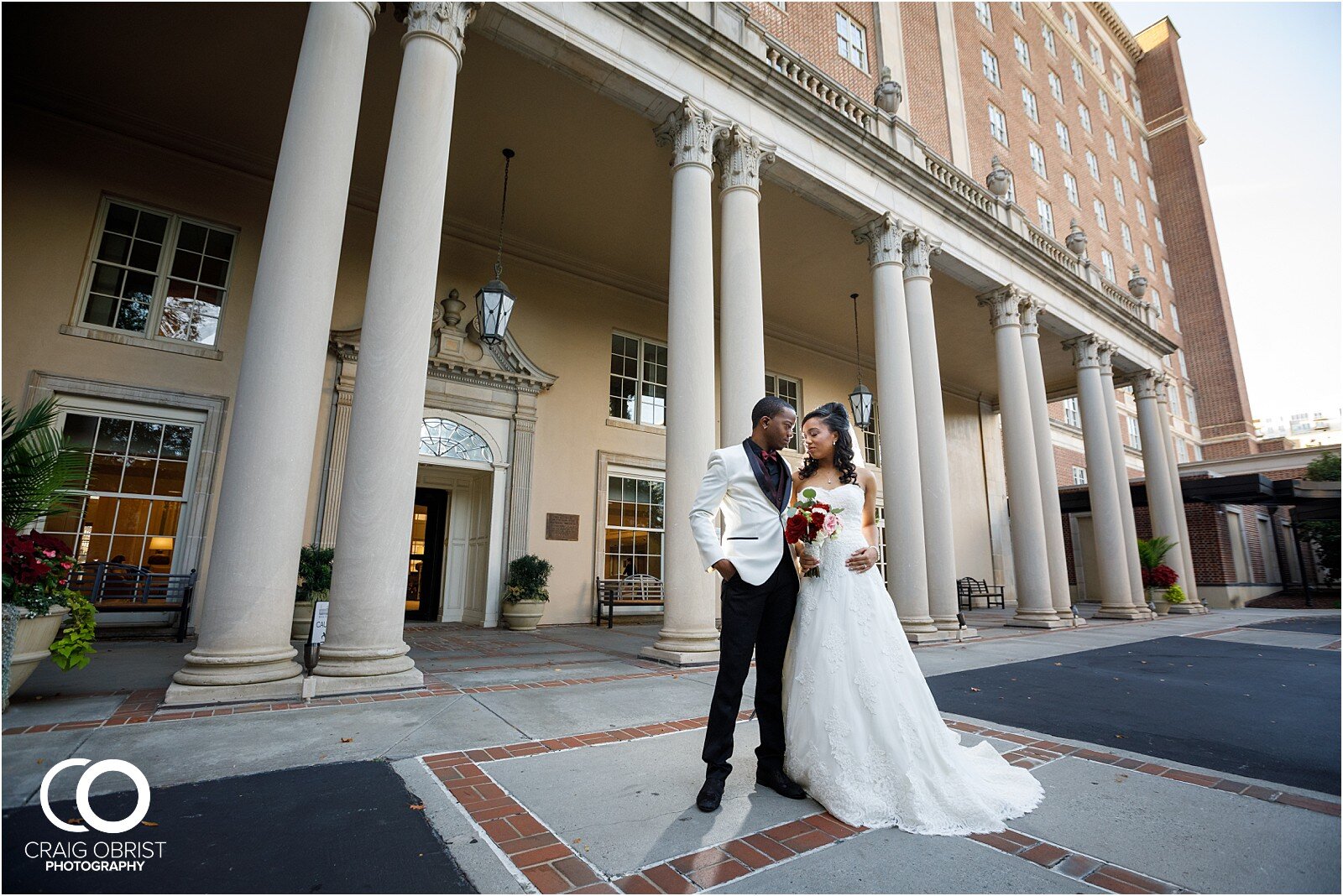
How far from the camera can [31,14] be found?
7648mm

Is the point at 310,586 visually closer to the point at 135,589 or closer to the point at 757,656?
the point at 135,589

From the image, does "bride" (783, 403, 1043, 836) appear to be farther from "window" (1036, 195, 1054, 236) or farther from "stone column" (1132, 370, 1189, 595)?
"window" (1036, 195, 1054, 236)

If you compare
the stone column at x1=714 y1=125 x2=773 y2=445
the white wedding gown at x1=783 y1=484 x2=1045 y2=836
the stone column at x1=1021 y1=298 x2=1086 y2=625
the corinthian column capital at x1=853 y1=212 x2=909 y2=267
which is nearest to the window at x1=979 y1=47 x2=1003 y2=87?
the stone column at x1=1021 y1=298 x2=1086 y2=625

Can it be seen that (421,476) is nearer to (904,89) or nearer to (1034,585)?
(1034,585)

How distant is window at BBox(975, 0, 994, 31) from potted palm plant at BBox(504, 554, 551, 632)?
20.5 metres

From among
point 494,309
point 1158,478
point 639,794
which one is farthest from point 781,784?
point 1158,478

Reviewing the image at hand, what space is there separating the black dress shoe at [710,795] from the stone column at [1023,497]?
1127 cm

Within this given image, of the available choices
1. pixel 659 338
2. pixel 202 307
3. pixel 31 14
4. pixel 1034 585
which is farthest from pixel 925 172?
pixel 31 14

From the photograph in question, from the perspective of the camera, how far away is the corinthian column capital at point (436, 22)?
244 inches

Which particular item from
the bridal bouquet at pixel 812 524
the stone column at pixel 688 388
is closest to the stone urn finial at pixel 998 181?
the stone column at pixel 688 388

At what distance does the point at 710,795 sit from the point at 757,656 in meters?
0.67

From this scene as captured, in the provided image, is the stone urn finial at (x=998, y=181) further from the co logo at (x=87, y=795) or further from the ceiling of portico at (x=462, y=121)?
the co logo at (x=87, y=795)

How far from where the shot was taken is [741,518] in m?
3.17

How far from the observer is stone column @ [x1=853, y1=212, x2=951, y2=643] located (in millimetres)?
9586
